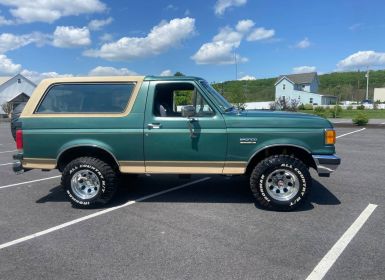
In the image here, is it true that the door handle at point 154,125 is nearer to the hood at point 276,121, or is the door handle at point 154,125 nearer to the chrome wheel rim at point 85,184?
the hood at point 276,121

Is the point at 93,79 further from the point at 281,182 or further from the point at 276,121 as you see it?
the point at 281,182

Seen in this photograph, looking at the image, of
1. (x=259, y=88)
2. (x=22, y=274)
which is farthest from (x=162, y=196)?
(x=259, y=88)

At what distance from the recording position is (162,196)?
633 cm

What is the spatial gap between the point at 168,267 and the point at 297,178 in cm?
257

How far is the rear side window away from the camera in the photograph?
5668 millimetres

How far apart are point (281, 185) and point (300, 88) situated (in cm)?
7860

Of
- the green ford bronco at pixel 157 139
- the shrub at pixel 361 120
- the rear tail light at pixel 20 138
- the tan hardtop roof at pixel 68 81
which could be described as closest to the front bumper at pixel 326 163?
the green ford bronco at pixel 157 139

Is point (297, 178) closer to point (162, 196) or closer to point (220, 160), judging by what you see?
point (220, 160)

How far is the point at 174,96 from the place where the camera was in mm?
6207

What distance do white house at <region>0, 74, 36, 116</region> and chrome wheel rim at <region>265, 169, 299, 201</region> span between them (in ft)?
186

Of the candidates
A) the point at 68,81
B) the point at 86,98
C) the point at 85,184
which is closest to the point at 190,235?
the point at 85,184

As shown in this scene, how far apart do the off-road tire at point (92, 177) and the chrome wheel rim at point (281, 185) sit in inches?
96.7

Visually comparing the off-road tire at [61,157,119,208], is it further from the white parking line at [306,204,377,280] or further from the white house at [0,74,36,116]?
the white house at [0,74,36,116]

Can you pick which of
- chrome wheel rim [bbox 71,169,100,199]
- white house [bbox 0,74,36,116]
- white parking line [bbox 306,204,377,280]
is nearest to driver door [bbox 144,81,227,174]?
chrome wheel rim [bbox 71,169,100,199]
